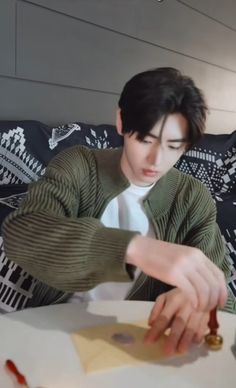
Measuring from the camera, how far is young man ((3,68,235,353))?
48 cm

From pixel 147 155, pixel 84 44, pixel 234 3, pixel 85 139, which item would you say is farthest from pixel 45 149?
pixel 234 3

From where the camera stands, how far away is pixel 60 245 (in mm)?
523

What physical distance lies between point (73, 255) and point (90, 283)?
5 centimetres

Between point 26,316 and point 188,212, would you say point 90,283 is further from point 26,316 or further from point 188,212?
point 188,212

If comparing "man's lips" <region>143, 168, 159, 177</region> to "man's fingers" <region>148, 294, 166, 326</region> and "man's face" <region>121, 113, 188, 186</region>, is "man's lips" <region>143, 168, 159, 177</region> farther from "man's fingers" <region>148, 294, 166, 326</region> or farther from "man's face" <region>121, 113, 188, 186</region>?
"man's fingers" <region>148, 294, 166, 326</region>

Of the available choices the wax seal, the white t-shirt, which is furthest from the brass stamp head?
the white t-shirt

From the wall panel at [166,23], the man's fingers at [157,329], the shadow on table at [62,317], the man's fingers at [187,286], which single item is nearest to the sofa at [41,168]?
the shadow on table at [62,317]

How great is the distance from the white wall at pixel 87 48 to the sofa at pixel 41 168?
18cm

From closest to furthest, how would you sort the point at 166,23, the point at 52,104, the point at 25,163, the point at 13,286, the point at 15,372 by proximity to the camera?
the point at 15,372 → the point at 13,286 → the point at 25,163 → the point at 52,104 → the point at 166,23

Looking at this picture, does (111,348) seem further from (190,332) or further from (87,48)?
(87,48)

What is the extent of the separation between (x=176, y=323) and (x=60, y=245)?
21 cm

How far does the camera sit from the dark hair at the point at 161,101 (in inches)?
22.7

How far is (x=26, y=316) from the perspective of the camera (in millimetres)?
559

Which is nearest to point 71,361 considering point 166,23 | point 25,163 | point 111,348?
point 111,348
